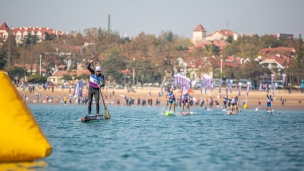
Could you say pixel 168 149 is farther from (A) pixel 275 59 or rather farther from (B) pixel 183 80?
(A) pixel 275 59

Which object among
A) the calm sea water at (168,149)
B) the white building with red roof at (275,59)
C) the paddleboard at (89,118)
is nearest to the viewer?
the calm sea water at (168,149)

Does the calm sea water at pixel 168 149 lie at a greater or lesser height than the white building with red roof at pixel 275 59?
lesser

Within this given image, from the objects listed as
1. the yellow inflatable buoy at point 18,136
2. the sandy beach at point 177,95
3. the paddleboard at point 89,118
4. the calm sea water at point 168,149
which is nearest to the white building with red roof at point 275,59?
the sandy beach at point 177,95

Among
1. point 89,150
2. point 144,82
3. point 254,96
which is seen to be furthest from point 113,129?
point 144,82

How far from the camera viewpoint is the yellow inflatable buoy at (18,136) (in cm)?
1578

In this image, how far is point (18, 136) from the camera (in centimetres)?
1579

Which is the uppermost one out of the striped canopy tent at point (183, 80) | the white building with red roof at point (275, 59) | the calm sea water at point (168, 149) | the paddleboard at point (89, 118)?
the white building with red roof at point (275, 59)

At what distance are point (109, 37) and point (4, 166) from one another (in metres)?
145

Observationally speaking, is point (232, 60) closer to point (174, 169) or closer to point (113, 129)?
point (113, 129)

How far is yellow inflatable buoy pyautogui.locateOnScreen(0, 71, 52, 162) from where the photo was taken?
15.8 metres

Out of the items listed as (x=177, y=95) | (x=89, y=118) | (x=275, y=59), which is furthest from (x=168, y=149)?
(x=275, y=59)

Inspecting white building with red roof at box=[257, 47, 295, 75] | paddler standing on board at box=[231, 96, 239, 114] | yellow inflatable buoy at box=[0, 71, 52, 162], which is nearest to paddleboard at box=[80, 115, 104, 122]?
yellow inflatable buoy at box=[0, 71, 52, 162]

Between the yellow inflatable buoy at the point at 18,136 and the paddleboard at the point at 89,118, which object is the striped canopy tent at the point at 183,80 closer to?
the paddleboard at the point at 89,118

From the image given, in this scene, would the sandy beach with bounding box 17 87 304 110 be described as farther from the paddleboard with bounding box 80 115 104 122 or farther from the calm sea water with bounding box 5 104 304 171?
the calm sea water with bounding box 5 104 304 171
